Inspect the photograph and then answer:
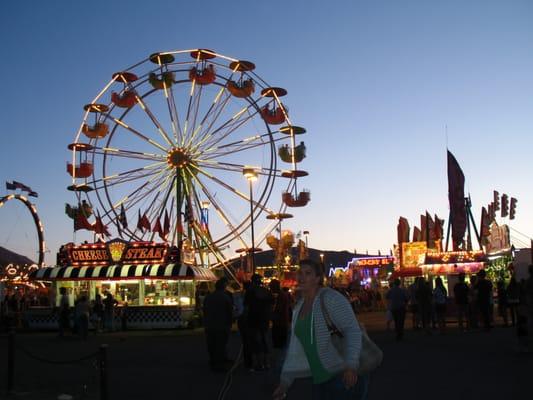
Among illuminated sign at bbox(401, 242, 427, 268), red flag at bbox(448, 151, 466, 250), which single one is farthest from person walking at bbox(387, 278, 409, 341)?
illuminated sign at bbox(401, 242, 427, 268)

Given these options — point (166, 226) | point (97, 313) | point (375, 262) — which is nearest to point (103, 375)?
point (97, 313)

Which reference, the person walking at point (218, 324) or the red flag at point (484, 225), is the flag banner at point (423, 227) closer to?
the red flag at point (484, 225)

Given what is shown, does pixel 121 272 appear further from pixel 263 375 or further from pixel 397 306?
pixel 263 375

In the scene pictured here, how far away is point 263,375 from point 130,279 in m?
17.5

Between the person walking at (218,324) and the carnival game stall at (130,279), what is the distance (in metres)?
14.2

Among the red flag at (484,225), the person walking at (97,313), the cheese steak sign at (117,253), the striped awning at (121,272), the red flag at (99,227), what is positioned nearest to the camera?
the person walking at (97,313)

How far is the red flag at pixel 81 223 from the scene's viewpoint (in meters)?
30.2

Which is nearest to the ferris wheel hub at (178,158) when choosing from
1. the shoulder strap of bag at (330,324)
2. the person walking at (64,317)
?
the person walking at (64,317)

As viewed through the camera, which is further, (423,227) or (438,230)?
(423,227)

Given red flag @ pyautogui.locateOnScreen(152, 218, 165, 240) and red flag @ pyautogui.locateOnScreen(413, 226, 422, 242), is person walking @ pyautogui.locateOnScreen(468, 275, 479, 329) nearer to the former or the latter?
red flag @ pyautogui.locateOnScreen(152, 218, 165, 240)

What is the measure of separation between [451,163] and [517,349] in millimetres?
21940

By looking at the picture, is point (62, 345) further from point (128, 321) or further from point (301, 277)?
point (301, 277)

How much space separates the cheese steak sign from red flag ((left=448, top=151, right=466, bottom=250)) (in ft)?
47.5

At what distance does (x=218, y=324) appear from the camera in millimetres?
11219
